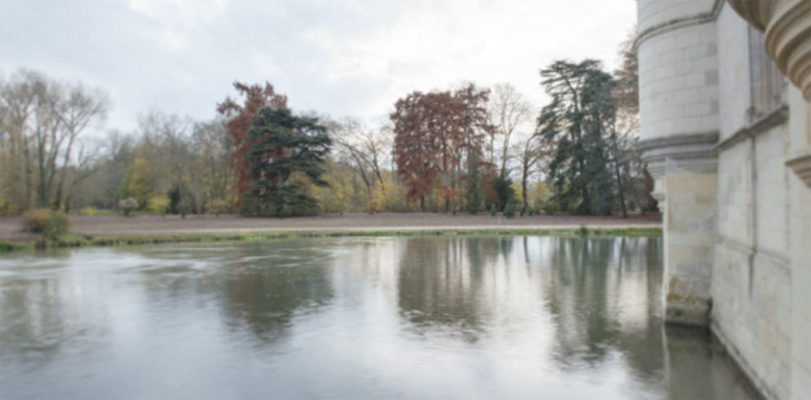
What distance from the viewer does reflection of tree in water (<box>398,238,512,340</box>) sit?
8.94 meters

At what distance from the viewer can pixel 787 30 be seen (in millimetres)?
2248

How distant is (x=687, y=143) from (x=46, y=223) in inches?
957

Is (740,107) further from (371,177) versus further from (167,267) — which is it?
(371,177)

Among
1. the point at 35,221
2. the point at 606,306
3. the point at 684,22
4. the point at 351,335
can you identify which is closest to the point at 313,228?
the point at 35,221

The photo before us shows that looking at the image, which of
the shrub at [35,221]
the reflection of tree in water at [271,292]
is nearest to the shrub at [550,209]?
the reflection of tree in water at [271,292]

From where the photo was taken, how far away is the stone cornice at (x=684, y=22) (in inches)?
283

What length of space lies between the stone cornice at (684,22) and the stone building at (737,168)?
0.05 feet

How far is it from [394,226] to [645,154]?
24119mm

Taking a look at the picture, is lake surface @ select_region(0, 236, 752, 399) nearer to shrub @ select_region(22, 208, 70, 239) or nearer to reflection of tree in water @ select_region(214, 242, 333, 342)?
reflection of tree in water @ select_region(214, 242, 333, 342)

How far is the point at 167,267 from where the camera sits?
15.8 m

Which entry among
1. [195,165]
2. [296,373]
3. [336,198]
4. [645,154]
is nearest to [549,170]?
[336,198]

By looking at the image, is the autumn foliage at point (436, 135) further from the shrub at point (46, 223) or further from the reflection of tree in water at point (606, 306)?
the shrub at point (46, 223)

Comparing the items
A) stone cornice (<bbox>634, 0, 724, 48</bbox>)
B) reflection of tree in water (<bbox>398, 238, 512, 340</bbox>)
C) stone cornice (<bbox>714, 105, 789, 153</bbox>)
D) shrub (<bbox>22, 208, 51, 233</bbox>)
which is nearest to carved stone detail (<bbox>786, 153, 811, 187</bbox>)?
stone cornice (<bbox>714, 105, 789, 153</bbox>)

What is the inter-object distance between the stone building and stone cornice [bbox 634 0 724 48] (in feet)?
0.05
